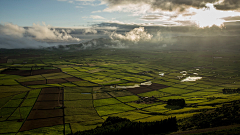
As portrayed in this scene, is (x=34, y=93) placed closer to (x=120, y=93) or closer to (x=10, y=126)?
(x=10, y=126)

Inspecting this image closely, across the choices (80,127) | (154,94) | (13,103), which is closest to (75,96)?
(13,103)

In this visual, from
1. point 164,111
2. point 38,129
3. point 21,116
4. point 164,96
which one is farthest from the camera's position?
point 164,96

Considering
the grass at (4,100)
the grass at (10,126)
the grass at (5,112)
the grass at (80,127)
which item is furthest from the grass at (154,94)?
the grass at (4,100)

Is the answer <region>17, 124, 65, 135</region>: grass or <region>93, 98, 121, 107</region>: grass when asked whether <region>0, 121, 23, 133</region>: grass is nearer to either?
<region>17, 124, 65, 135</region>: grass

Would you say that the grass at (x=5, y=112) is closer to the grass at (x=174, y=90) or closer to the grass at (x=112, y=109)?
the grass at (x=112, y=109)

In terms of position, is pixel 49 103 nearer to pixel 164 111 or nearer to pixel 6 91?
pixel 6 91

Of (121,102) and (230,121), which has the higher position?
(230,121)

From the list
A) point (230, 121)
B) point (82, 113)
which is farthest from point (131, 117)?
point (230, 121)

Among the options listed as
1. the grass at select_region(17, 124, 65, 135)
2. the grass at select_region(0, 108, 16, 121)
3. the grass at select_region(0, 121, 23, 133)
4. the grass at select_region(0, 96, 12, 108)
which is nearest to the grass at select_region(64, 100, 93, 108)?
the grass at select_region(17, 124, 65, 135)
